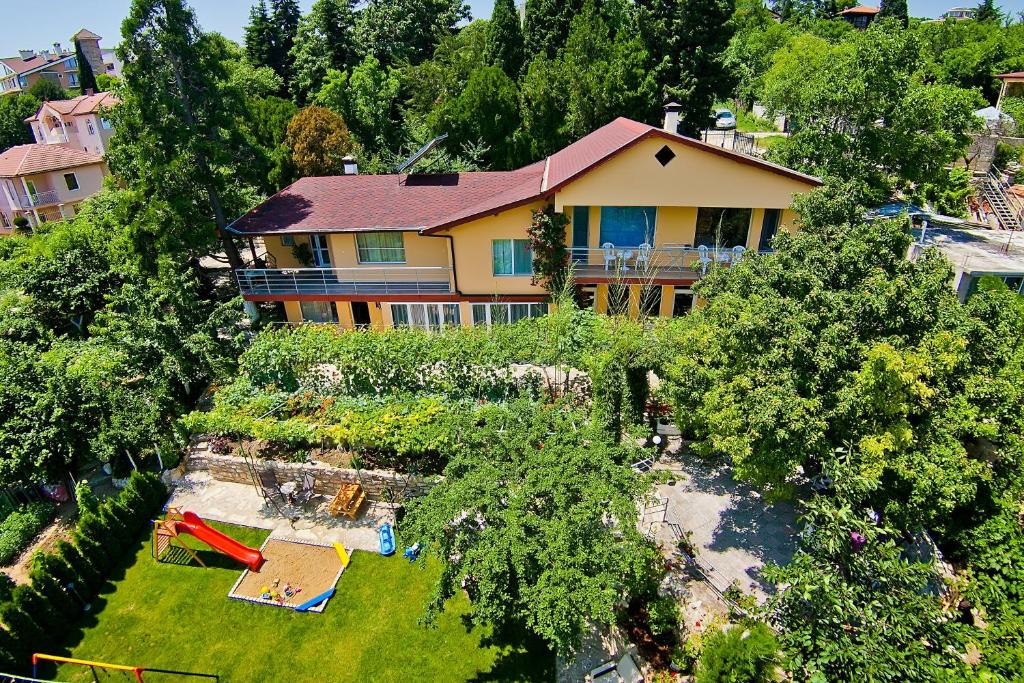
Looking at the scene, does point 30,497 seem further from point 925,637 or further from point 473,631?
point 925,637

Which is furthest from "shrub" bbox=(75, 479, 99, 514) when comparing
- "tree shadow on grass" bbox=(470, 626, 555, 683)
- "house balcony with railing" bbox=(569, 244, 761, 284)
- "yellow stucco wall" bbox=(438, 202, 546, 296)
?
"house balcony with railing" bbox=(569, 244, 761, 284)

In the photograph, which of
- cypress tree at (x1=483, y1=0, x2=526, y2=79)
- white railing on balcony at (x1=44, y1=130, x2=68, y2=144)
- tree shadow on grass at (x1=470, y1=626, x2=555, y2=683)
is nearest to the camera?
tree shadow on grass at (x1=470, y1=626, x2=555, y2=683)

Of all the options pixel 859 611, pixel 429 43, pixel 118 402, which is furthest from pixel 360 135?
pixel 859 611

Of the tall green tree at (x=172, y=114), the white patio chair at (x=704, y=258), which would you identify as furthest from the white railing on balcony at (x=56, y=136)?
the white patio chair at (x=704, y=258)

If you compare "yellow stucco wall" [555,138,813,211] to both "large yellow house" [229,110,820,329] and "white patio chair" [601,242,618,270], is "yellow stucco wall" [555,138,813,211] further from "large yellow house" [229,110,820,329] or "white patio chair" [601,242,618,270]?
"white patio chair" [601,242,618,270]

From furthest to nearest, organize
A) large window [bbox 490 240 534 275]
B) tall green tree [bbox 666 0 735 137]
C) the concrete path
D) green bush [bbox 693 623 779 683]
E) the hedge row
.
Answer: tall green tree [bbox 666 0 735 137], large window [bbox 490 240 534 275], the concrete path, the hedge row, green bush [bbox 693 623 779 683]

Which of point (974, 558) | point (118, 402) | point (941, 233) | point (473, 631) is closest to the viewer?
point (974, 558)
